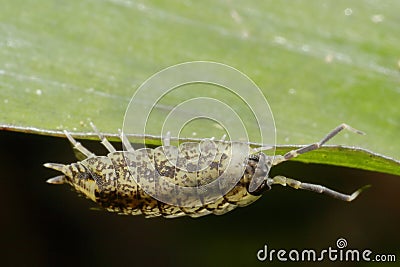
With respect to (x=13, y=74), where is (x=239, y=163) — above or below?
below

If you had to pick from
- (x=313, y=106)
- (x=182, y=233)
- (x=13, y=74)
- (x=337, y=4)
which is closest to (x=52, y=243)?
(x=182, y=233)

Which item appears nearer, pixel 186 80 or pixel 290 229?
pixel 186 80

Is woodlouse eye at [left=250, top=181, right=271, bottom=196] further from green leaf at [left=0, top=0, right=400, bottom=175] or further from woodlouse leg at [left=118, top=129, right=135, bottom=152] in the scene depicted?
woodlouse leg at [left=118, top=129, right=135, bottom=152]

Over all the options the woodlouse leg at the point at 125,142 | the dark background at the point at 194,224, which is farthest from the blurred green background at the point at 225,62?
the woodlouse leg at the point at 125,142

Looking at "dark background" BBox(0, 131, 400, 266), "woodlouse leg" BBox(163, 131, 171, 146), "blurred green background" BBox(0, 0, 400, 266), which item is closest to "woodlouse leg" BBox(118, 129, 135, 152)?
"woodlouse leg" BBox(163, 131, 171, 146)

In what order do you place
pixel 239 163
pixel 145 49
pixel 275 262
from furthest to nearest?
pixel 275 262 < pixel 145 49 < pixel 239 163

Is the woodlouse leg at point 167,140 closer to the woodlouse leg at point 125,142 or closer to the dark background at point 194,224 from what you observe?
the woodlouse leg at point 125,142

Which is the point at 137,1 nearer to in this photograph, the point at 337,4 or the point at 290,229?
the point at 337,4
